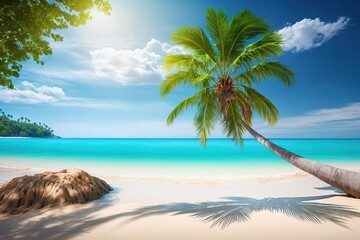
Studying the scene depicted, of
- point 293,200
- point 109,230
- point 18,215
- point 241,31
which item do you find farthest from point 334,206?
point 18,215

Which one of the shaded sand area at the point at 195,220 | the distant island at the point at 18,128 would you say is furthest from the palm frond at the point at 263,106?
the distant island at the point at 18,128

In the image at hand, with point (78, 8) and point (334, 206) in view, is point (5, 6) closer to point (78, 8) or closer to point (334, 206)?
point (78, 8)

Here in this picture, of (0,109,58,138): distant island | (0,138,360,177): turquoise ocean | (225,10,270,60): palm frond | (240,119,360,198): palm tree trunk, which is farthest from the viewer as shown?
(0,109,58,138): distant island

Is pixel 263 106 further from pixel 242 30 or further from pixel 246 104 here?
pixel 242 30

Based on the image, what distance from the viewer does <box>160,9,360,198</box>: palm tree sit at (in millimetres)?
8445

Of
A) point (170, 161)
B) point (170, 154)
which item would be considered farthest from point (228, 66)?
point (170, 154)

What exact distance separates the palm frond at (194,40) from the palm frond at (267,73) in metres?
1.32

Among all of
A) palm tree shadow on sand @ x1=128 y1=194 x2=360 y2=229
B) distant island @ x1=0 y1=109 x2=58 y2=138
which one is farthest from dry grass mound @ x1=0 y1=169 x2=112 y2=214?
distant island @ x1=0 y1=109 x2=58 y2=138

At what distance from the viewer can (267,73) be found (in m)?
8.91

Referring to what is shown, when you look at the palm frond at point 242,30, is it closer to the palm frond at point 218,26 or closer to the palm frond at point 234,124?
the palm frond at point 218,26

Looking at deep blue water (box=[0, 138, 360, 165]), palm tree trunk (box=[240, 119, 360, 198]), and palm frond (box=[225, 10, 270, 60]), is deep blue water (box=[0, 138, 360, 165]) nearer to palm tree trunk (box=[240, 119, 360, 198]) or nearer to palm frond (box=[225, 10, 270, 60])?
palm frond (box=[225, 10, 270, 60])

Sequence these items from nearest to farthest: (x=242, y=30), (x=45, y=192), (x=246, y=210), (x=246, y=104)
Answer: (x=246, y=210) → (x=45, y=192) → (x=242, y=30) → (x=246, y=104)

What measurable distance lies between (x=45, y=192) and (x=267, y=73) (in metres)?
7.87

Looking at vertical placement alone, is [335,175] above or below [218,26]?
below
